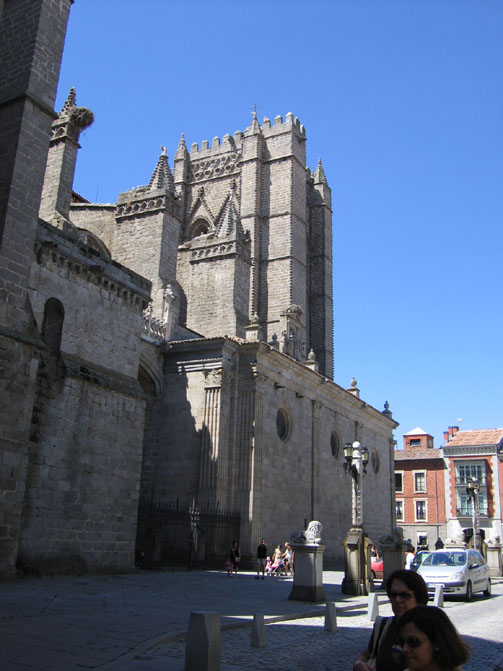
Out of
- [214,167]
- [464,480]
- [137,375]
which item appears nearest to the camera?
[137,375]

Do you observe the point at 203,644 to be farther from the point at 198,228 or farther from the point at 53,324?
the point at 198,228

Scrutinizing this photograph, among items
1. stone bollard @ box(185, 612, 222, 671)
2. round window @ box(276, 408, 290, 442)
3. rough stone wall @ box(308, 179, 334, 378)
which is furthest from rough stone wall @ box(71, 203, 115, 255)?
stone bollard @ box(185, 612, 222, 671)

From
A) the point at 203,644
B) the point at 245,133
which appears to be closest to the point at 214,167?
the point at 245,133

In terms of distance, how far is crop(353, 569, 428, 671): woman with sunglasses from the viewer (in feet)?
10.4

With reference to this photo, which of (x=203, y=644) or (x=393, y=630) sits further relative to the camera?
(x=203, y=644)

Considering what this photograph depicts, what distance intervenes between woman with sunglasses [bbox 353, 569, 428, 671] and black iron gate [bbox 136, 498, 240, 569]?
13.7m

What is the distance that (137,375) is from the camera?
57.7 feet

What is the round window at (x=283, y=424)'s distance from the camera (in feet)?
75.8

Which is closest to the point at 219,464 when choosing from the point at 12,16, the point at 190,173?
the point at 12,16

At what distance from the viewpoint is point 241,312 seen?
2555 cm

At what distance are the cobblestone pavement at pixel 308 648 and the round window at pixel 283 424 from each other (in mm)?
12484

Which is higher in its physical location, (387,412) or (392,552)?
(387,412)

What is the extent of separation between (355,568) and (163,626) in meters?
7.18

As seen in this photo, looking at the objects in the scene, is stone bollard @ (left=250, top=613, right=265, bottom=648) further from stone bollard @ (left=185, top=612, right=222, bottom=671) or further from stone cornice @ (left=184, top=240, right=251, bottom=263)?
stone cornice @ (left=184, top=240, right=251, bottom=263)
